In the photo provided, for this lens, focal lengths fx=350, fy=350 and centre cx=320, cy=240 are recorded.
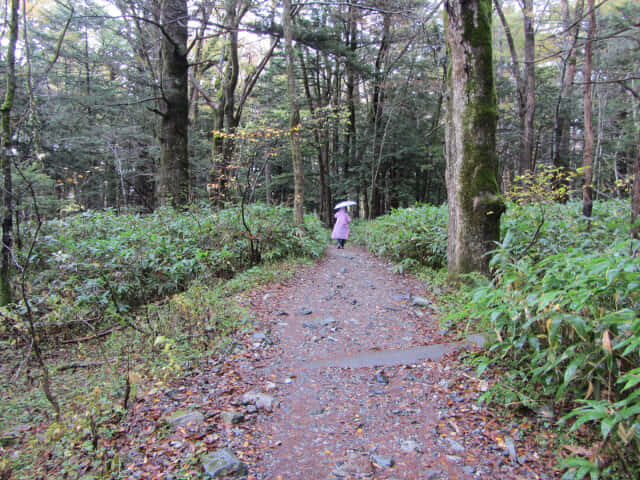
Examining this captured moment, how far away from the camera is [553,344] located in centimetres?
269

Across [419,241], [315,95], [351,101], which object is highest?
[315,95]

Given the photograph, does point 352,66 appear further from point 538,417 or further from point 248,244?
point 538,417

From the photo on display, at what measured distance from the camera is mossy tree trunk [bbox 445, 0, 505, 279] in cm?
536

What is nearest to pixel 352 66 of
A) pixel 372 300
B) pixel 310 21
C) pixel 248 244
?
pixel 310 21

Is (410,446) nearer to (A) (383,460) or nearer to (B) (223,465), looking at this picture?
(A) (383,460)

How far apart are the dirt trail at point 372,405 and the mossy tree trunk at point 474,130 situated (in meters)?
1.33

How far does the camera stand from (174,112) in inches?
420

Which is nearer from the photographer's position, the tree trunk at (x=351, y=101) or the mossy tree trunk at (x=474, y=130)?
the mossy tree trunk at (x=474, y=130)

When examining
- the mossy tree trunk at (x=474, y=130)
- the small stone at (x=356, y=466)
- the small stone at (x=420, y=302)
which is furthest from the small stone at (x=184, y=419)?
the mossy tree trunk at (x=474, y=130)

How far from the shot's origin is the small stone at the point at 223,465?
7.55ft

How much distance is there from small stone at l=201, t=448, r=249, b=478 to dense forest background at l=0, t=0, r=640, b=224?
7337mm

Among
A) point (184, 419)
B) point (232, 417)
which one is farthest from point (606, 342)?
point (184, 419)

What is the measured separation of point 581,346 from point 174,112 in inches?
445

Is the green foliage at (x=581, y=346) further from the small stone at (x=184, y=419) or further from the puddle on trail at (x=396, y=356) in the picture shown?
the small stone at (x=184, y=419)
